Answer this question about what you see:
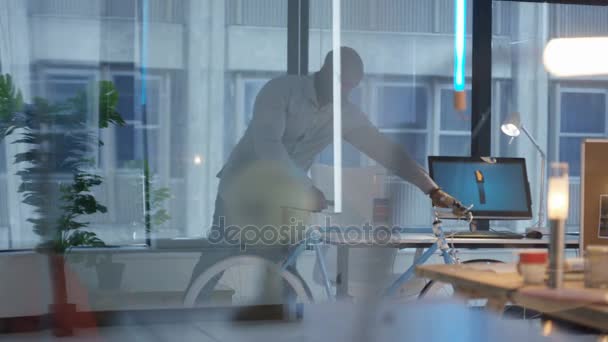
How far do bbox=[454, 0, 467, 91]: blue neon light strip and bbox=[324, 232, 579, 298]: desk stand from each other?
120cm

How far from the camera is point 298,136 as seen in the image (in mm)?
5223

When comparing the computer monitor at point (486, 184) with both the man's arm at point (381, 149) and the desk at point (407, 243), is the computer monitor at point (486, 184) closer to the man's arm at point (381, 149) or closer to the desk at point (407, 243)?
the desk at point (407, 243)

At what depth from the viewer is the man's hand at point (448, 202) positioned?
14.5 ft

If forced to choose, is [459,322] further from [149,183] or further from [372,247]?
[149,183]

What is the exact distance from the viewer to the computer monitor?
4.80 meters

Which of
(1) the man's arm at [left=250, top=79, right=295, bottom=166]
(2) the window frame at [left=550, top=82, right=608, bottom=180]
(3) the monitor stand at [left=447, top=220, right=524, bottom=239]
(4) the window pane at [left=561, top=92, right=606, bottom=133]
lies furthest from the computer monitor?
(4) the window pane at [left=561, top=92, right=606, bottom=133]

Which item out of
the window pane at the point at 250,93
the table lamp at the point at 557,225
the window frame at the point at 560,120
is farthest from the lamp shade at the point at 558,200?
the window frame at the point at 560,120

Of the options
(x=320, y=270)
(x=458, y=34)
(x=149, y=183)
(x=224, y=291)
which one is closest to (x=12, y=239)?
(x=149, y=183)

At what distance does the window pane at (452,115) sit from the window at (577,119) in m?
0.64

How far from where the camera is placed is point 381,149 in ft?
17.7

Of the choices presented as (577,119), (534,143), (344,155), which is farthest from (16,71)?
(577,119)

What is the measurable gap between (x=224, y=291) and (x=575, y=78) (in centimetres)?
265

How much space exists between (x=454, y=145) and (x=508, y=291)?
3.67m

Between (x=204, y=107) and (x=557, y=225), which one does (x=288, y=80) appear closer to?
(x=204, y=107)
